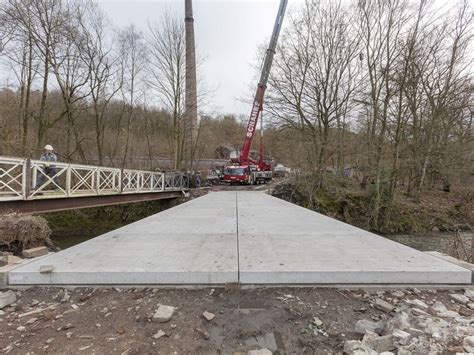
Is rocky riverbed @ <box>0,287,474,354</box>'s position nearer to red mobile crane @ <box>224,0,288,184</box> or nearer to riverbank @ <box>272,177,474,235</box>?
riverbank @ <box>272,177,474,235</box>

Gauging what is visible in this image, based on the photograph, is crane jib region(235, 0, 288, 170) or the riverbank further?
crane jib region(235, 0, 288, 170)

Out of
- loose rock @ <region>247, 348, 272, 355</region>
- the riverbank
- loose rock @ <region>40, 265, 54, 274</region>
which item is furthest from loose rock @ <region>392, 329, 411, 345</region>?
the riverbank

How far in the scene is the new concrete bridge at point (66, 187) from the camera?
6.70 m

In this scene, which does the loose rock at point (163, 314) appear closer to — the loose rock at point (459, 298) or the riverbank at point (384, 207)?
the loose rock at point (459, 298)

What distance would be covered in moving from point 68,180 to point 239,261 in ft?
22.3

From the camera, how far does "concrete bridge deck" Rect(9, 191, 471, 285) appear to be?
10.1 feet

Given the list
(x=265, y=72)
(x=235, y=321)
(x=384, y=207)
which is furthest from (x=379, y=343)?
(x=265, y=72)

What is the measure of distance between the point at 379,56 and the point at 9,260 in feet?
62.2

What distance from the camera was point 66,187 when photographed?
7973 mm

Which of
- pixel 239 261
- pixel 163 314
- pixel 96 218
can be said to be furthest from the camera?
pixel 96 218

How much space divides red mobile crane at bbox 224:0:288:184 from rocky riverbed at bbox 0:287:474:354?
16686 mm

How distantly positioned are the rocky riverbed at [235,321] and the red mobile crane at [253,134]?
1669 centimetres

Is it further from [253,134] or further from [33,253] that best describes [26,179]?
[253,134]

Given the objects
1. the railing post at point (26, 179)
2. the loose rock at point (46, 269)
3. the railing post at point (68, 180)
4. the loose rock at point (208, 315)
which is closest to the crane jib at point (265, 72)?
the railing post at point (68, 180)
